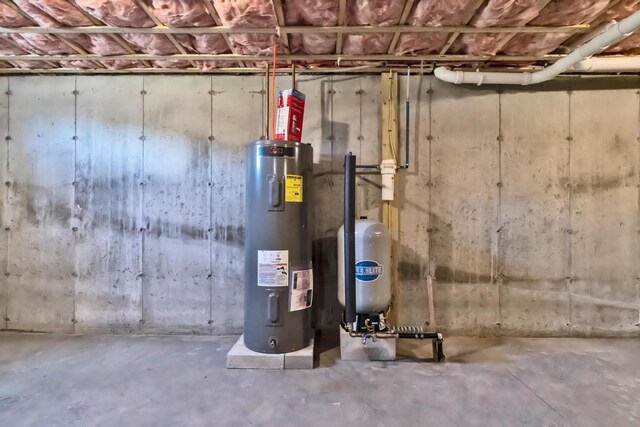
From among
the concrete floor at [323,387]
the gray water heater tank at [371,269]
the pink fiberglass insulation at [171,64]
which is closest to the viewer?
the concrete floor at [323,387]

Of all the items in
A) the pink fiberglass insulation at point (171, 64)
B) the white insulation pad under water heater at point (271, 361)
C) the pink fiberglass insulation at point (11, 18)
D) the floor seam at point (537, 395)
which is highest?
the pink fiberglass insulation at point (11, 18)

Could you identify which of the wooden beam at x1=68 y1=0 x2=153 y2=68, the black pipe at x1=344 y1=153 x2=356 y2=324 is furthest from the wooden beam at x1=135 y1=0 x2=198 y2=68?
the black pipe at x1=344 y1=153 x2=356 y2=324

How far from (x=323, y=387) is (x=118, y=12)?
2.88 metres

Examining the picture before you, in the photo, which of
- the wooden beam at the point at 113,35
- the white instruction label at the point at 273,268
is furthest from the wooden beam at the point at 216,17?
the white instruction label at the point at 273,268

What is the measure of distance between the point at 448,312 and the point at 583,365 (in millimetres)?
1011

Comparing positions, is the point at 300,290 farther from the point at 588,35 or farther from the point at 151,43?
the point at 588,35

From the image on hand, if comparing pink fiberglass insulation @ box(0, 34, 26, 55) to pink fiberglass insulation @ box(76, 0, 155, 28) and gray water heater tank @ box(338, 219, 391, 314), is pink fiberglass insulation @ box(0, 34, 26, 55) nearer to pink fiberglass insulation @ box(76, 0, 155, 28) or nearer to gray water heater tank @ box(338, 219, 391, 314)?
pink fiberglass insulation @ box(76, 0, 155, 28)

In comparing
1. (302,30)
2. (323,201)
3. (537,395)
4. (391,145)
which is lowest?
(537,395)

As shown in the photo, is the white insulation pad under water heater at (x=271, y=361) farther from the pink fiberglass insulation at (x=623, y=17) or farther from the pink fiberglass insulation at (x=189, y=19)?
the pink fiberglass insulation at (x=623, y=17)

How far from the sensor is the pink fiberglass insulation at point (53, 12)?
2094 mm

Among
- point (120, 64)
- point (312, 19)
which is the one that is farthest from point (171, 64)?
point (312, 19)

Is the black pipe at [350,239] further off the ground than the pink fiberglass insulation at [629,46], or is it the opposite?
the pink fiberglass insulation at [629,46]

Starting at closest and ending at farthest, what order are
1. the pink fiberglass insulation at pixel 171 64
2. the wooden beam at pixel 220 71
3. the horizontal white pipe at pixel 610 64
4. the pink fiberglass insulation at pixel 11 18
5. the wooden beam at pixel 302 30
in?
the pink fiberglass insulation at pixel 11 18, the wooden beam at pixel 302 30, the horizontal white pipe at pixel 610 64, the pink fiberglass insulation at pixel 171 64, the wooden beam at pixel 220 71

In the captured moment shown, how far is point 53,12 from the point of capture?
2.17 meters
